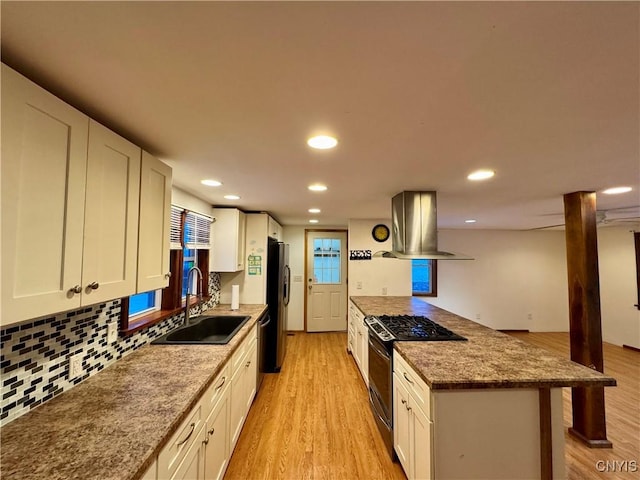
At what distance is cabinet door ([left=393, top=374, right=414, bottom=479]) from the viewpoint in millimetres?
1775

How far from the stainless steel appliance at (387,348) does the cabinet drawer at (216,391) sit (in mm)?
1189

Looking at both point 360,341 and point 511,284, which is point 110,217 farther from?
point 511,284

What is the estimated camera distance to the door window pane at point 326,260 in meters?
5.53

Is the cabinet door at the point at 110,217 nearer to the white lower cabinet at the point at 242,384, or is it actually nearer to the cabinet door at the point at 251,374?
the white lower cabinet at the point at 242,384

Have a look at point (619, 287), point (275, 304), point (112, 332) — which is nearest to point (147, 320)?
point (112, 332)

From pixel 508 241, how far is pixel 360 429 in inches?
209

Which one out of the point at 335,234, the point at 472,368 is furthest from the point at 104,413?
the point at 335,234

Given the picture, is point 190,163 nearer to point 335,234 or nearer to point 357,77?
point 357,77

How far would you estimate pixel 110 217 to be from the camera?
119cm

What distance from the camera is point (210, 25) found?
2.26 ft

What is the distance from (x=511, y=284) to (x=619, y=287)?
164 cm

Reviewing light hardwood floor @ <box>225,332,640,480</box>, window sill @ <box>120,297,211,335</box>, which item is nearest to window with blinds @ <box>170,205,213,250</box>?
window sill @ <box>120,297,211,335</box>

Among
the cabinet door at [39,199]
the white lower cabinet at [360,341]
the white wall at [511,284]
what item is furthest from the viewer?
the white wall at [511,284]

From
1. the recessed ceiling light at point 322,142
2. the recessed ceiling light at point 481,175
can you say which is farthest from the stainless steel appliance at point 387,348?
the recessed ceiling light at point 322,142
